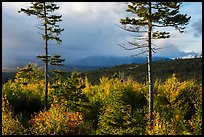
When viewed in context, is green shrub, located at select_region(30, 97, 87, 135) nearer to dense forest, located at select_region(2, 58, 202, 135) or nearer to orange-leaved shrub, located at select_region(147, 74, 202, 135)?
dense forest, located at select_region(2, 58, 202, 135)

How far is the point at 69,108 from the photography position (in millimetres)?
21766

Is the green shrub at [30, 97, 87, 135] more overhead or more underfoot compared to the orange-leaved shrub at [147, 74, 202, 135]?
more underfoot

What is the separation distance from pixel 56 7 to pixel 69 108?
31.6ft

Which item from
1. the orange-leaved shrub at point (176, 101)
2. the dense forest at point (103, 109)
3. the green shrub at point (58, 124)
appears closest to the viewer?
the dense forest at point (103, 109)

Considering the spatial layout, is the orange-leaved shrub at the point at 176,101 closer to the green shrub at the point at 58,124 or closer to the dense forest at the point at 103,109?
the dense forest at the point at 103,109

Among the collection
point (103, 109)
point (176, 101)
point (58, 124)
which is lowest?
point (58, 124)

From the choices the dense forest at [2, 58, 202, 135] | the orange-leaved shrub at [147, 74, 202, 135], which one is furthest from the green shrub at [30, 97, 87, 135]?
the orange-leaved shrub at [147, 74, 202, 135]

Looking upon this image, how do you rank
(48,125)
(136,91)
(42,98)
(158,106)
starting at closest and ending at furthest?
(48,125), (158,106), (136,91), (42,98)

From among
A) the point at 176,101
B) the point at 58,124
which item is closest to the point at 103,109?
the point at 58,124

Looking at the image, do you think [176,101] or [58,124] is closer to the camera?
[58,124]

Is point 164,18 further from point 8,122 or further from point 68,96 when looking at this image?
point 8,122

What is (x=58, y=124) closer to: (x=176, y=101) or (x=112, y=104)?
(x=112, y=104)

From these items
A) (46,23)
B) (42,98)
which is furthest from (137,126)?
(46,23)

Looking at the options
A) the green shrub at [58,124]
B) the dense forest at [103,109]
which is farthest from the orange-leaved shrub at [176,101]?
the green shrub at [58,124]
